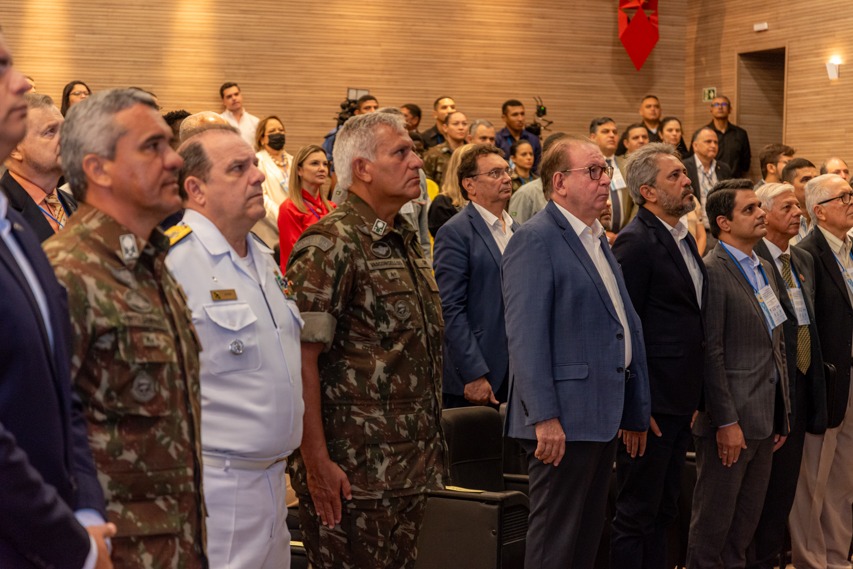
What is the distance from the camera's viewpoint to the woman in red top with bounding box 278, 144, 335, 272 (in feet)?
19.7


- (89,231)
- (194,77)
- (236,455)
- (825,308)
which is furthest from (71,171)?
(194,77)

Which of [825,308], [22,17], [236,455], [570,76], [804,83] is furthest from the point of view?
[570,76]

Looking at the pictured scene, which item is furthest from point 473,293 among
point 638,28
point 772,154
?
point 638,28

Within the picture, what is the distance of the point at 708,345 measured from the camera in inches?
154

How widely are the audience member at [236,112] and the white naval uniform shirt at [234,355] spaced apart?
23.7 ft

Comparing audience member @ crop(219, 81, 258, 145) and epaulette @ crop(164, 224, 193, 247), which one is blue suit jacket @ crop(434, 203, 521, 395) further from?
audience member @ crop(219, 81, 258, 145)

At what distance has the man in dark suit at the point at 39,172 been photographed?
313 cm

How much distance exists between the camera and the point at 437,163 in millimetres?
8125

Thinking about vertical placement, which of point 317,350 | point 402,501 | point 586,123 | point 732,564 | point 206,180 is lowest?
point 732,564

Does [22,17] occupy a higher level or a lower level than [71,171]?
higher

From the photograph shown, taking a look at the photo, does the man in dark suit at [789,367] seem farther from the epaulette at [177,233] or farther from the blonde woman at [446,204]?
the epaulette at [177,233]

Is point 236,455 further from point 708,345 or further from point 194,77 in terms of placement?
point 194,77

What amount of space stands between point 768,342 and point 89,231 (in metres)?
2.93

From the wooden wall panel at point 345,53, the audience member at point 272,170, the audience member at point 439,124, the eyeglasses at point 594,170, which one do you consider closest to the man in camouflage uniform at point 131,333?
the eyeglasses at point 594,170
